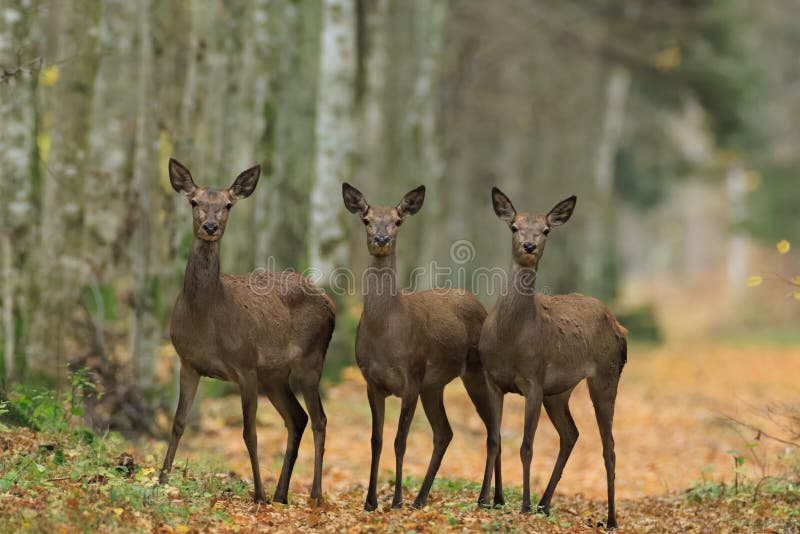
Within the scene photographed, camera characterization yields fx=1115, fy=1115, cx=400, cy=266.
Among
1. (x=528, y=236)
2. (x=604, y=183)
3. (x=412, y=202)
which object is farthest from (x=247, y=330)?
(x=604, y=183)

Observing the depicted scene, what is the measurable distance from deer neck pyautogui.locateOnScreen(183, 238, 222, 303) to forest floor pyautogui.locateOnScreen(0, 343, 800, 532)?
5.04 feet

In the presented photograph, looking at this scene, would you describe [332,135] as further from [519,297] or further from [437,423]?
[519,297]

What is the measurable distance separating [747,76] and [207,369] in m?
26.6

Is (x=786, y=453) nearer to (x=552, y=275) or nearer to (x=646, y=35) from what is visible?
(x=646, y=35)

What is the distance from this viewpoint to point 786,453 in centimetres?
1173

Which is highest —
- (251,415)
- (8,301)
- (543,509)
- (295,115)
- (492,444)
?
(295,115)

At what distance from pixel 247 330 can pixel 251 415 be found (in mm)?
712

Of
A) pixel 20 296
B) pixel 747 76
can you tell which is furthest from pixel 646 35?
pixel 20 296

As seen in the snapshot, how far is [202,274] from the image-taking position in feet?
30.3

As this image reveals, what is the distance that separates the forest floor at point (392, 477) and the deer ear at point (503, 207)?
2.58 metres

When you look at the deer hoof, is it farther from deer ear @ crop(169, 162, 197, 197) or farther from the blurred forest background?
the blurred forest background

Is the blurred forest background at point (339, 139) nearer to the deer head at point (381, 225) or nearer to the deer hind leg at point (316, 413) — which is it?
the deer hind leg at point (316, 413)

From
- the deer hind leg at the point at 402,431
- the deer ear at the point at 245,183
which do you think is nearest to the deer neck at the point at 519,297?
the deer hind leg at the point at 402,431

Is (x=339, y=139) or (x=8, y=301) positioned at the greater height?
Answer: (x=339, y=139)
